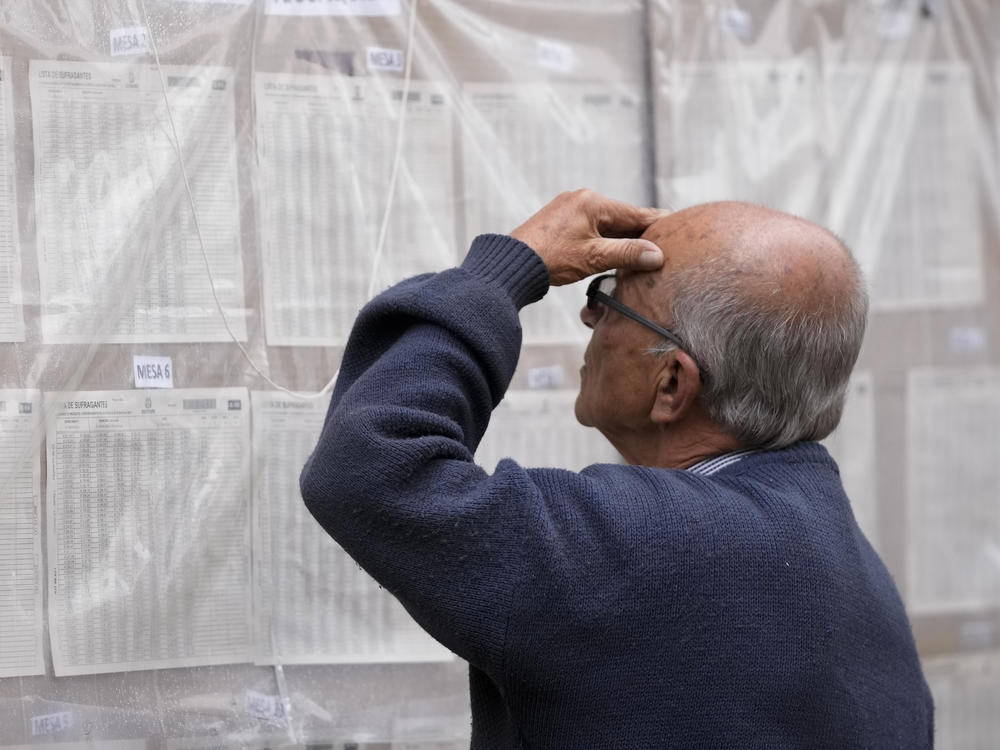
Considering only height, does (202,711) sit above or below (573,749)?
below

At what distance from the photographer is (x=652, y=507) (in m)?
1.06

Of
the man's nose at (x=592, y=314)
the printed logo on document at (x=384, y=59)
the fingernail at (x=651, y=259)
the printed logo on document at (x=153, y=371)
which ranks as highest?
the printed logo on document at (x=384, y=59)

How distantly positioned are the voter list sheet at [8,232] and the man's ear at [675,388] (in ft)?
2.77

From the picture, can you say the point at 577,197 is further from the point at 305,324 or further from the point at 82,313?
the point at 82,313

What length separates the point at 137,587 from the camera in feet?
4.70

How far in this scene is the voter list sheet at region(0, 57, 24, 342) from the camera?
139 cm

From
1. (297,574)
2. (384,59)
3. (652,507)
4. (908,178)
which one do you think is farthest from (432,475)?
(908,178)

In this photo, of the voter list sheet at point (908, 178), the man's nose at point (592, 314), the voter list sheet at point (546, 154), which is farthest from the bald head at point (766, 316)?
the voter list sheet at point (908, 178)

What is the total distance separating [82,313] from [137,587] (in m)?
0.38

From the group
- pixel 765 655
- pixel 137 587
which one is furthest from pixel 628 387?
pixel 137 587

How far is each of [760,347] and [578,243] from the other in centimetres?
24

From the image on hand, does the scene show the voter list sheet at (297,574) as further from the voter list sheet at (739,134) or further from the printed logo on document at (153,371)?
the voter list sheet at (739,134)

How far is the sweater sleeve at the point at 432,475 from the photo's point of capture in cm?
102

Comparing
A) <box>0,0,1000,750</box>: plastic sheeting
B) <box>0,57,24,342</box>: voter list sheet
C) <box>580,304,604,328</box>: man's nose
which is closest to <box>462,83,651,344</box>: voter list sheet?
<box>0,0,1000,750</box>: plastic sheeting
